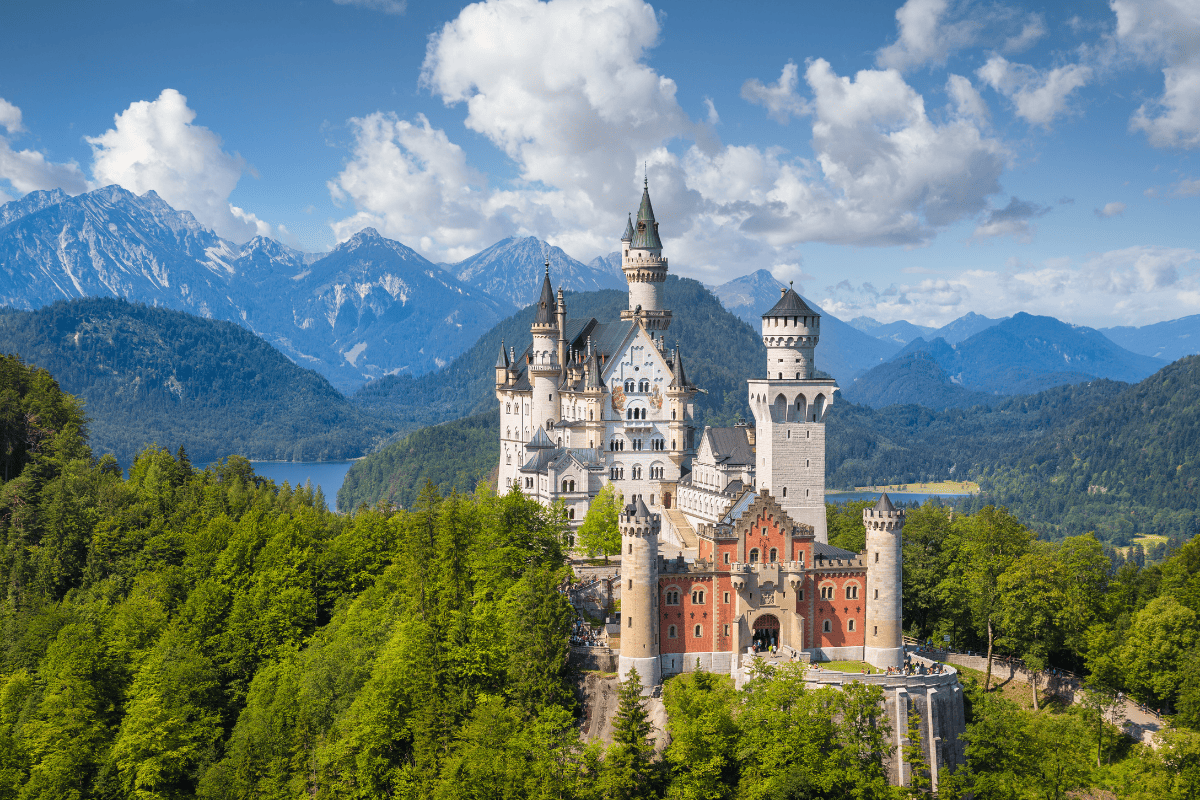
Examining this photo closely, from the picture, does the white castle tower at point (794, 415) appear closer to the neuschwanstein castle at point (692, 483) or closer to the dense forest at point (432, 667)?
the neuschwanstein castle at point (692, 483)

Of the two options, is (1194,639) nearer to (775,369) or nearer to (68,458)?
(775,369)

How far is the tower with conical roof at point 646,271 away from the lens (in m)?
102

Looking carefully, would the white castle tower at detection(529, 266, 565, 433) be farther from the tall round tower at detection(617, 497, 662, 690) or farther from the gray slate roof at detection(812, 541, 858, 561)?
the tall round tower at detection(617, 497, 662, 690)

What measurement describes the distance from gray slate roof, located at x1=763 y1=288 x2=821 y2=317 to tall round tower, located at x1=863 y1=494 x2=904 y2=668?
637 inches

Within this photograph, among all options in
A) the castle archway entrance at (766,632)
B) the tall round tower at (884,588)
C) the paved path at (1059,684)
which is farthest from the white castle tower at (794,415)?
the paved path at (1059,684)

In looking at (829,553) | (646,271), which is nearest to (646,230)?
(646,271)

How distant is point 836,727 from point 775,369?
27.7 metres

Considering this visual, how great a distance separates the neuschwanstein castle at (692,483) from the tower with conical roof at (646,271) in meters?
0.15

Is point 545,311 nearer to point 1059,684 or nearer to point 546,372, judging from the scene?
point 546,372

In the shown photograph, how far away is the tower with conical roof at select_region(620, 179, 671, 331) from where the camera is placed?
102 meters

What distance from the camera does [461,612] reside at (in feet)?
216

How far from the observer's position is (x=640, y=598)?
62.3m

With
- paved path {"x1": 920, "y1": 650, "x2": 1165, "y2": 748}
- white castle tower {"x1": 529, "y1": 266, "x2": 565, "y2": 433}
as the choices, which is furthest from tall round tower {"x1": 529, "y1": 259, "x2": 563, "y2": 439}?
paved path {"x1": 920, "y1": 650, "x2": 1165, "y2": 748}

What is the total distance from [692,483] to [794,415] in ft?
57.7
